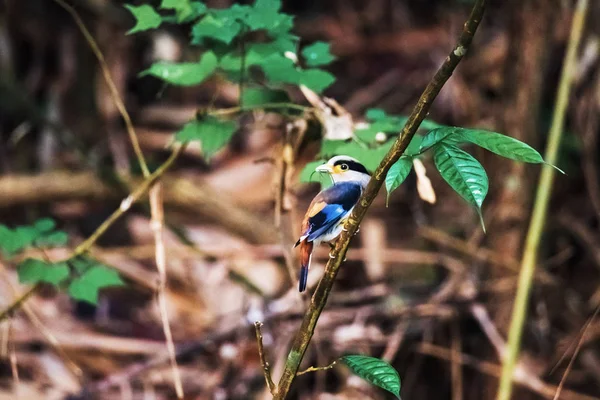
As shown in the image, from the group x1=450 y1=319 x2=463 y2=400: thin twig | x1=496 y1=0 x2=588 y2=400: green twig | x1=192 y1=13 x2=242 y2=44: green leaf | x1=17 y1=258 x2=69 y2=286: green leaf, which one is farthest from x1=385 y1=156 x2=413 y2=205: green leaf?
x1=450 y1=319 x2=463 y2=400: thin twig

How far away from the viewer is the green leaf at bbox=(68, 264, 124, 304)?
162 cm

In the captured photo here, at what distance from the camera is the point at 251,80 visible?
1.49 metres

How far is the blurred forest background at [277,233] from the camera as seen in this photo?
233 centimetres

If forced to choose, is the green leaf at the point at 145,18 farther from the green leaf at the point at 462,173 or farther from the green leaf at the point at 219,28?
the green leaf at the point at 462,173

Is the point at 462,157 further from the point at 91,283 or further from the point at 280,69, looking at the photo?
the point at 91,283

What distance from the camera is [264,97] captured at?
1.52m

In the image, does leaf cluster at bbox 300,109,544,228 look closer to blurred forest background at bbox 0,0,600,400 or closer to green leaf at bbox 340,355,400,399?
green leaf at bbox 340,355,400,399

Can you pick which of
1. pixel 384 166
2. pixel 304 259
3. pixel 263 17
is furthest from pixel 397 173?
pixel 263 17

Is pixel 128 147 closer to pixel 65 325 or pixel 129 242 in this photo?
pixel 129 242

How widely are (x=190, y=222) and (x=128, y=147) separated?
72 cm

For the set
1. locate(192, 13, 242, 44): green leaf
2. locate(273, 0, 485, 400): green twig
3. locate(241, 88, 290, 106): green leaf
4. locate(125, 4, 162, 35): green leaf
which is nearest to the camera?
locate(273, 0, 485, 400): green twig

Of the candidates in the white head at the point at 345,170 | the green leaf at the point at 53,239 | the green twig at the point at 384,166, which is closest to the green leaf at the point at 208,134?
the green leaf at the point at 53,239

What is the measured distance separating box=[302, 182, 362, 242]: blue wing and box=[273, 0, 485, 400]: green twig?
0.08 meters

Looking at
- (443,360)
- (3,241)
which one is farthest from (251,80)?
(443,360)
